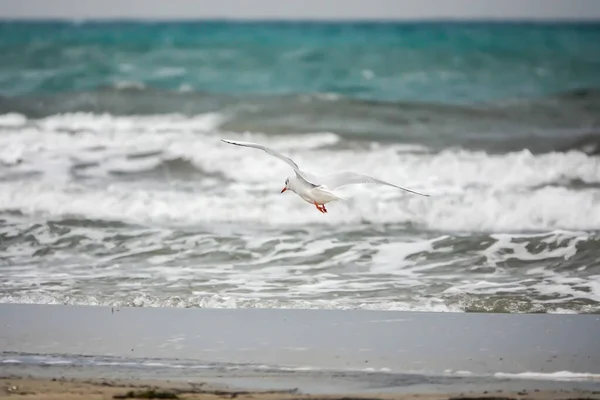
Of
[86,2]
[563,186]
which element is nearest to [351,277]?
[563,186]

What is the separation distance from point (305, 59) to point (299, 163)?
159 centimetres

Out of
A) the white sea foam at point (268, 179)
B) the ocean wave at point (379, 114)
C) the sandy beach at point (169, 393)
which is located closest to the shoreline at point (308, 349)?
the sandy beach at point (169, 393)

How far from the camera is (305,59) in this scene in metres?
8.10

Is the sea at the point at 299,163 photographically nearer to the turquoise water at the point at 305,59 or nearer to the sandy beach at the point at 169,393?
the turquoise water at the point at 305,59

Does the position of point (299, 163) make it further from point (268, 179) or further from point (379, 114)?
point (379, 114)

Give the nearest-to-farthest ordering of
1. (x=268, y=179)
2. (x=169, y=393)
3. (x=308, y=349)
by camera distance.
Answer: (x=169, y=393), (x=308, y=349), (x=268, y=179)

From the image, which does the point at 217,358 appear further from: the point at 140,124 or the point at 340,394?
the point at 140,124

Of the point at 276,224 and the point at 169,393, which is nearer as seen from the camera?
the point at 169,393

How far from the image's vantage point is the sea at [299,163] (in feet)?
17.7

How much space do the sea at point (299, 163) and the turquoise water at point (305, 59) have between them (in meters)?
0.02

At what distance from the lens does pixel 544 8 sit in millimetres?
6762

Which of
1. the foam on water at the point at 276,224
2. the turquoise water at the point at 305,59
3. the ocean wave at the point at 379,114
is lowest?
the foam on water at the point at 276,224

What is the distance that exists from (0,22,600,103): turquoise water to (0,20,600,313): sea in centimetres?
2

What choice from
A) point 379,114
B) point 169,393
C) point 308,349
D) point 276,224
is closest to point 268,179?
point 276,224
